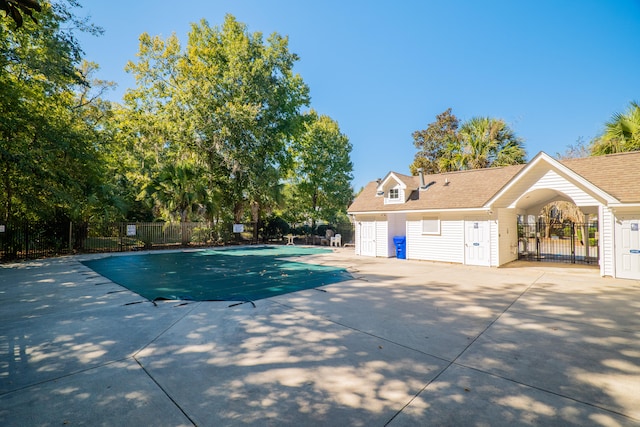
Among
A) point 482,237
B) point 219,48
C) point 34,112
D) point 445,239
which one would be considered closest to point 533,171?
point 482,237

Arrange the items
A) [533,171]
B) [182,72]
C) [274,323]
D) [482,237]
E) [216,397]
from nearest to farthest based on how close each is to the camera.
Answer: [216,397] → [274,323] → [533,171] → [482,237] → [182,72]

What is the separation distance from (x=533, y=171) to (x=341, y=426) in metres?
13.8

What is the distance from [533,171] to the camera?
40.4 feet

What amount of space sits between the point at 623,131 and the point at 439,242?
959 centimetres

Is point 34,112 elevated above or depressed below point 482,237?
above

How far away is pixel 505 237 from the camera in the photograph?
14.4 m

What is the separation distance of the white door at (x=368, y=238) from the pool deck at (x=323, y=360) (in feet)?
33.6

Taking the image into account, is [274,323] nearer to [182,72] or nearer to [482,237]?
[482,237]

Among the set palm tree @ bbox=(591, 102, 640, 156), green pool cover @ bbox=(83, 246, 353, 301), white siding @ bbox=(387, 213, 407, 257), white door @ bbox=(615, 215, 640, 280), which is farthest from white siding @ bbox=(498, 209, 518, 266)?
green pool cover @ bbox=(83, 246, 353, 301)

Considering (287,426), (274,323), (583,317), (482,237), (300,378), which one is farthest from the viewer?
(482,237)

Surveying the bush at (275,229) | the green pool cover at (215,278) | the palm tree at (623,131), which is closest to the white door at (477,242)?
the green pool cover at (215,278)

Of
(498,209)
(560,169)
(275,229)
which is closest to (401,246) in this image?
(498,209)

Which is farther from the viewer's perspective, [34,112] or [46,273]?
[34,112]

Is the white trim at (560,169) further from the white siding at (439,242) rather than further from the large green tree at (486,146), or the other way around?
the large green tree at (486,146)
